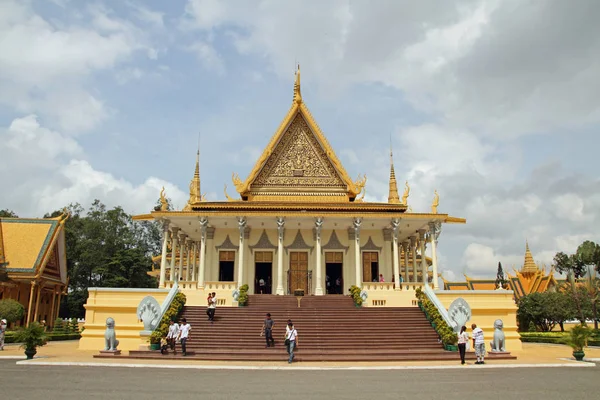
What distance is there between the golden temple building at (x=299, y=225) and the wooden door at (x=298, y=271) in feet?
0.17

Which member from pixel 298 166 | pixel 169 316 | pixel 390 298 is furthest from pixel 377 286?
pixel 169 316

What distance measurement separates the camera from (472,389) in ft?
28.0

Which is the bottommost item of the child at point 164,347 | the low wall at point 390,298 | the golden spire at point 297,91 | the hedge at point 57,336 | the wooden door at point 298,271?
the hedge at point 57,336

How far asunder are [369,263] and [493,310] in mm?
7810

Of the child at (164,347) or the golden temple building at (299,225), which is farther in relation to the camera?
the golden temple building at (299,225)

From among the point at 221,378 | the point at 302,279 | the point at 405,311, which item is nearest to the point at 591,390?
the point at 221,378

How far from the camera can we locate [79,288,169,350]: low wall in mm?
17734

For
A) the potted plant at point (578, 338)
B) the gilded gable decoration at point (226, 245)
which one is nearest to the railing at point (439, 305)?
the potted plant at point (578, 338)

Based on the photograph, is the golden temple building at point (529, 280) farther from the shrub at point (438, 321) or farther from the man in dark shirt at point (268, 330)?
the man in dark shirt at point (268, 330)

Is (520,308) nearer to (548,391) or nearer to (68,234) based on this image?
(548,391)

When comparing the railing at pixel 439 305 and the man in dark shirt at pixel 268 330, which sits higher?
the railing at pixel 439 305

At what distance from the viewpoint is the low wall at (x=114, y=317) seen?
17.7 metres

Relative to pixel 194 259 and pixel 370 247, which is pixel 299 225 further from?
pixel 194 259

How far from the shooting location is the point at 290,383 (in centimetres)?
920
